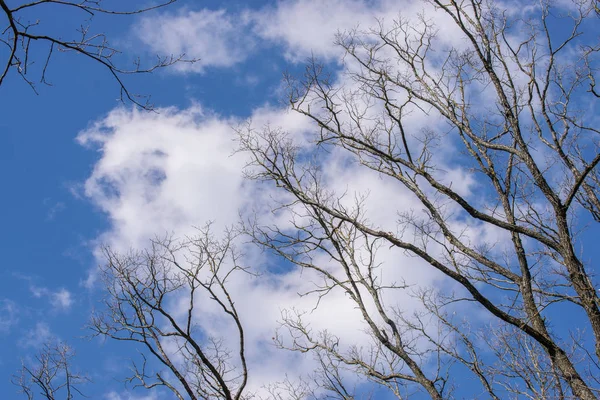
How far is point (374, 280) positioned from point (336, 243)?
1196 millimetres

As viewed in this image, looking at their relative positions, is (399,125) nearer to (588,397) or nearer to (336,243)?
(336,243)

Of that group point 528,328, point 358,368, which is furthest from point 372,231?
point 358,368

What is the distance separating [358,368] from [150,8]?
9.82 meters

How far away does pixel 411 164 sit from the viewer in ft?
28.9

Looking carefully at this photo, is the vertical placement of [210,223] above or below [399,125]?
above

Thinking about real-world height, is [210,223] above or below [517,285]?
above

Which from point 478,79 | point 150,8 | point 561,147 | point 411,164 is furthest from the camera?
point 478,79

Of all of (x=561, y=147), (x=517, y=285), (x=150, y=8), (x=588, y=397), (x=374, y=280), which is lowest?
(x=588, y=397)

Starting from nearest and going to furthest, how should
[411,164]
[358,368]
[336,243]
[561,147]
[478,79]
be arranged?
[561,147]
[411,164]
[478,79]
[358,368]
[336,243]

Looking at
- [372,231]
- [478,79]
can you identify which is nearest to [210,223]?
[372,231]

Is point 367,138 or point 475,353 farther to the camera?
point 475,353

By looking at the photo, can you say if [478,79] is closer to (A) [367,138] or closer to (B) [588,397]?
(A) [367,138]

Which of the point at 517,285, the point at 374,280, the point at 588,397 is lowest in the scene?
the point at 588,397

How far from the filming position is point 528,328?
7633 millimetres
